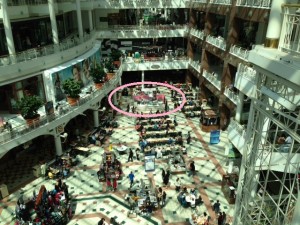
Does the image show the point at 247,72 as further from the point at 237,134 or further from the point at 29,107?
the point at 29,107

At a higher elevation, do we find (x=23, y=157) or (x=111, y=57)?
(x=111, y=57)

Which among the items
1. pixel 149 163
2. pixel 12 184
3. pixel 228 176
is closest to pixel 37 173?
pixel 12 184

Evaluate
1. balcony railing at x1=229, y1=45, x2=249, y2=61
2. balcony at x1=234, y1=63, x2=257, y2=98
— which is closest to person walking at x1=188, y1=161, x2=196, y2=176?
balcony at x1=234, y1=63, x2=257, y2=98

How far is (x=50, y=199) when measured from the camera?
17734 millimetres

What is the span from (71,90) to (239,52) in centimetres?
1341

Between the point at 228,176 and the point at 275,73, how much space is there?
42.8 ft

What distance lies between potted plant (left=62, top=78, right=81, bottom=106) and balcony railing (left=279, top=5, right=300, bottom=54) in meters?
17.6

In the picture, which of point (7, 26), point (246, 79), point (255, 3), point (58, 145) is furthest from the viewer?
point (58, 145)

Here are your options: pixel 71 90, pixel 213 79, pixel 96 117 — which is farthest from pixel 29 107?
pixel 213 79

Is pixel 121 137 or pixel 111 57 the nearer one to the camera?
pixel 121 137

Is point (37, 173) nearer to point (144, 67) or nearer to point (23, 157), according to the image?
point (23, 157)

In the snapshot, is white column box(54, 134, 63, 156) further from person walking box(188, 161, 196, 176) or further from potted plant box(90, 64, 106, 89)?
person walking box(188, 161, 196, 176)

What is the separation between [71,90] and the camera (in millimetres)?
23094

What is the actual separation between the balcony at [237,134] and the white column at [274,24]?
10695 millimetres
